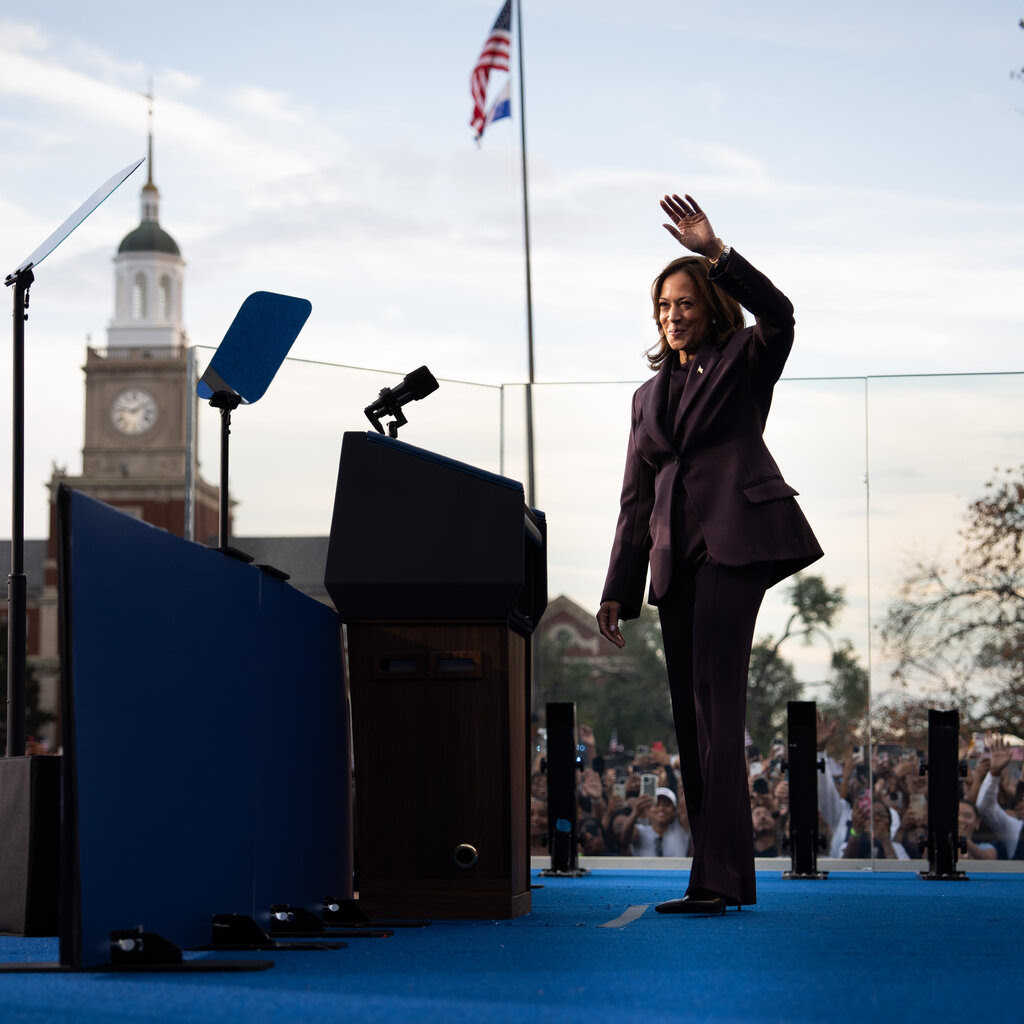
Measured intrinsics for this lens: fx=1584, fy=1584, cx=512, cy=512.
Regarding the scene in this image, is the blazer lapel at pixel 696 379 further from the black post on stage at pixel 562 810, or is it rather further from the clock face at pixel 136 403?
the clock face at pixel 136 403

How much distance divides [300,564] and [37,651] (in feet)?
231

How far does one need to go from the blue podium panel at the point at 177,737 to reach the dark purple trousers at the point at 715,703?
80cm

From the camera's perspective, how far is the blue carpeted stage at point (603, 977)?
170 cm

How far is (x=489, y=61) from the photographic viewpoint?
20.2m

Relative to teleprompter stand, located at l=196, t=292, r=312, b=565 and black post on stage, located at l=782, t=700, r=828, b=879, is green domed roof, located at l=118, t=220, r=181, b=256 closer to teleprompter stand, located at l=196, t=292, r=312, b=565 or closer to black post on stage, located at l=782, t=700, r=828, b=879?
black post on stage, located at l=782, t=700, r=828, b=879

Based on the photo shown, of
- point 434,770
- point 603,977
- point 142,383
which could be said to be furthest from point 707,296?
point 142,383

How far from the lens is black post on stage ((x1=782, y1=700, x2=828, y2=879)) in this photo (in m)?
5.29

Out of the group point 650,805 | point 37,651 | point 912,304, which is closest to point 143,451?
point 37,651

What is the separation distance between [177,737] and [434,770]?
1021 millimetres

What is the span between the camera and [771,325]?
3.35 meters

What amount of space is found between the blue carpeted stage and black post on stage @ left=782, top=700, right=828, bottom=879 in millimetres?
2037

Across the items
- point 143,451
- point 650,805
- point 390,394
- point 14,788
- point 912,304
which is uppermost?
point 143,451

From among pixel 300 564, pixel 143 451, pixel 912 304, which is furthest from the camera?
pixel 143 451

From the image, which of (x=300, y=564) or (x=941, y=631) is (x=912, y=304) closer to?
(x=941, y=631)
